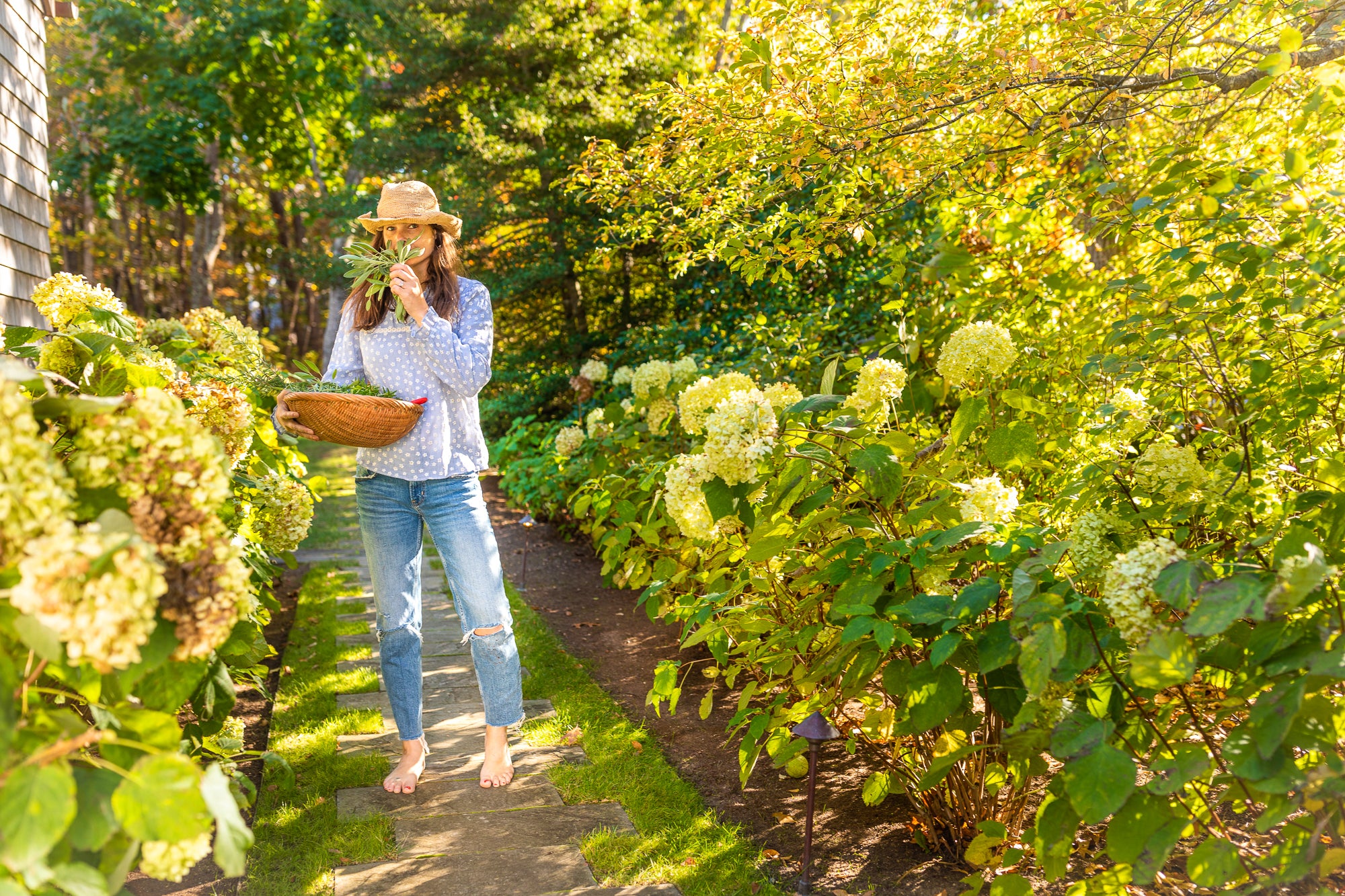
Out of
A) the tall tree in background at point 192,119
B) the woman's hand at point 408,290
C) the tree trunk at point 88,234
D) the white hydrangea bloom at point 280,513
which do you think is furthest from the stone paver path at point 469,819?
the tree trunk at point 88,234

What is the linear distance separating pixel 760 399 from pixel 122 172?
1632 cm

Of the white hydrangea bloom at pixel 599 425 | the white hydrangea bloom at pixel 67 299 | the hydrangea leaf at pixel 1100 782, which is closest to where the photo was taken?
the hydrangea leaf at pixel 1100 782

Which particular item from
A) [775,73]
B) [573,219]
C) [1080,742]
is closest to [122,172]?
[573,219]

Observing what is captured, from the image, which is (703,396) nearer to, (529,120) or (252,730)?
(252,730)

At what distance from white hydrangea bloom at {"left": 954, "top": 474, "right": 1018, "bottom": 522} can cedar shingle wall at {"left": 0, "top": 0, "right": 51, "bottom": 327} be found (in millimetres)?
4284

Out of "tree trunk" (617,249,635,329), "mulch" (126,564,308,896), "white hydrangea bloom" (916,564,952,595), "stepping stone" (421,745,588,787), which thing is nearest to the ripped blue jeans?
"stepping stone" (421,745,588,787)

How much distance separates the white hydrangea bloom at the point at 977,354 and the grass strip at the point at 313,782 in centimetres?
204

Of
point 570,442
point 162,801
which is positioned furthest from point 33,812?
point 570,442

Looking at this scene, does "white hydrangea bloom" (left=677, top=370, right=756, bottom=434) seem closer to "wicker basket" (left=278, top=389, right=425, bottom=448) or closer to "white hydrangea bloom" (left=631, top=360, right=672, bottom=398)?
"wicker basket" (left=278, top=389, right=425, bottom=448)

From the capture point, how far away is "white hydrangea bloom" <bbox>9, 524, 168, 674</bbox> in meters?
0.95

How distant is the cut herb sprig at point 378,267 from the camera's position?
252 cm

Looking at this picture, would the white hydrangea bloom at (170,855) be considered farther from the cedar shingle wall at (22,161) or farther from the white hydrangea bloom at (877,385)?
the cedar shingle wall at (22,161)

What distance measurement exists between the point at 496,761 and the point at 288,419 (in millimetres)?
1230

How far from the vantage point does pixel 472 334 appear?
2.64 meters
